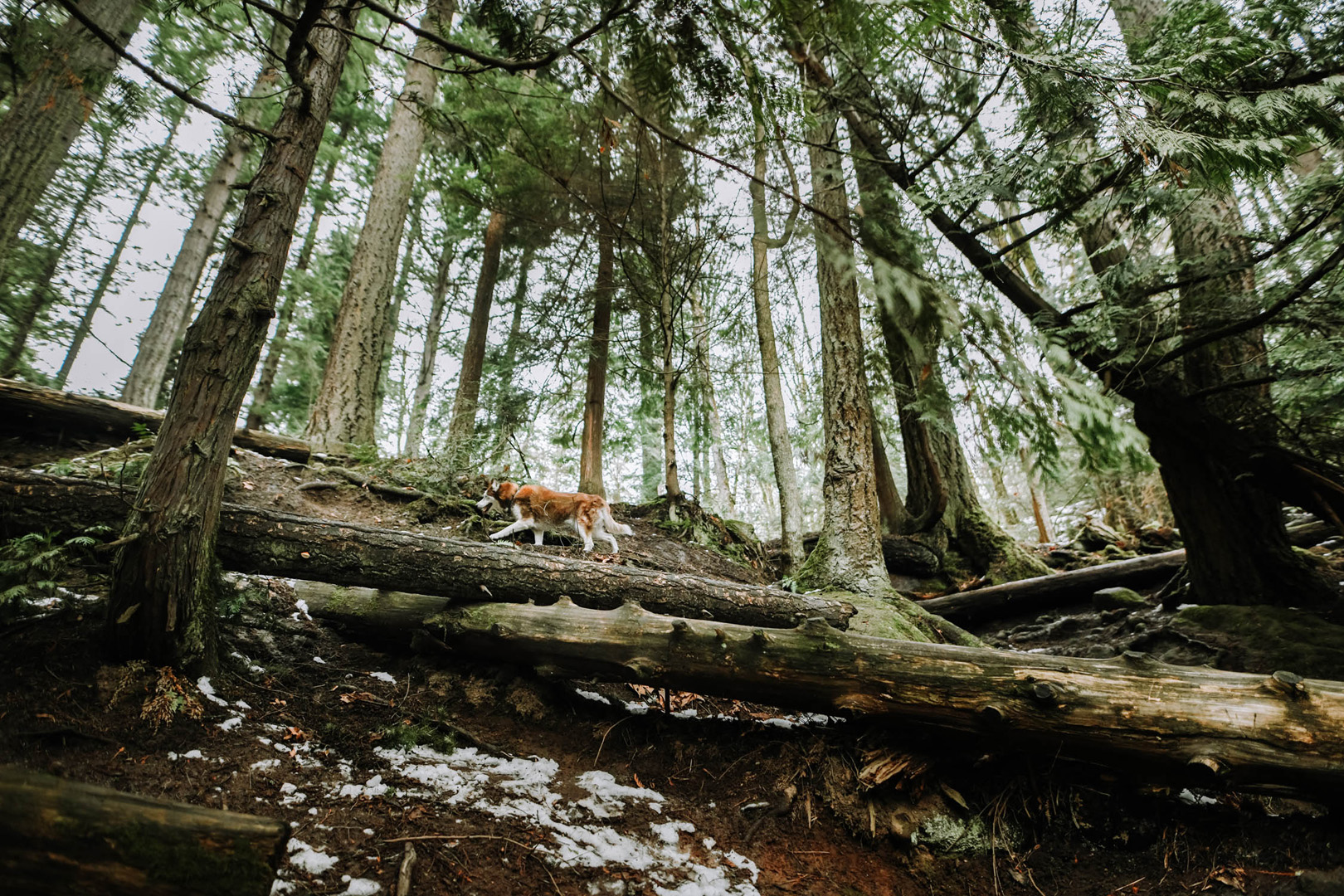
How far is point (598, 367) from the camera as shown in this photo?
10.2 meters

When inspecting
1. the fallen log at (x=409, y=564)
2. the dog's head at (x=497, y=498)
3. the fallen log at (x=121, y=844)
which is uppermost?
the dog's head at (x=497, y=498)

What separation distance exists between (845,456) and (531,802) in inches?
169

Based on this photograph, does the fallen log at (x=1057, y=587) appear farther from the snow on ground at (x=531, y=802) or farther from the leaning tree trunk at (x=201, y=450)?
the leaning tree trunk at (x=201, y=450)

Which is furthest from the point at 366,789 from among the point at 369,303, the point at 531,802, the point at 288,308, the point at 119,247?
the point at 119,247

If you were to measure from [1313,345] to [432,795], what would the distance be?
637 cm

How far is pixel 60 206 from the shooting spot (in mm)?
12320

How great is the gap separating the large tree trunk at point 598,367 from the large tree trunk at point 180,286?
27.2 ft

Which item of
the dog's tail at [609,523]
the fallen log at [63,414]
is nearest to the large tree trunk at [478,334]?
the dog's tail at [609,523]

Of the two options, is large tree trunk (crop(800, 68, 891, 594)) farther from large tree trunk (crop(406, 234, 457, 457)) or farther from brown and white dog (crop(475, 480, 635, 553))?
large tree trunk (crop(406, 234, 457, 457))

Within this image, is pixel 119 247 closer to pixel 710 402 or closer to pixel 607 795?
pixel 710 402

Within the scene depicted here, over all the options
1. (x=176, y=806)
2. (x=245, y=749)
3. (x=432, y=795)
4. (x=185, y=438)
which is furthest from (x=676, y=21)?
(x=245, y=749)

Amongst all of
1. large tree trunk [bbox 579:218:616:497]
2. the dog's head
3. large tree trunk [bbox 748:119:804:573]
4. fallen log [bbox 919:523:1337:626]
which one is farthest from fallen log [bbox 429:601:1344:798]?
large tree trunk [bbox 579:218:616:497]

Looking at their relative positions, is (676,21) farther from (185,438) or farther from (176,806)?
(176,806)

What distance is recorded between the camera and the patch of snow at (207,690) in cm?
294
